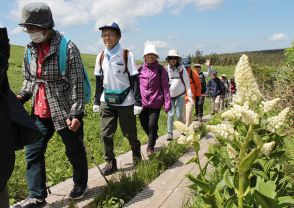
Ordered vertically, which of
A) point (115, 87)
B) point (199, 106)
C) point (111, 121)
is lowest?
point (199, 106)

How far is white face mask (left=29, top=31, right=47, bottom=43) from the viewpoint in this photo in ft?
14.4

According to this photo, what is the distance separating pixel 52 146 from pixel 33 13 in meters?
5.06

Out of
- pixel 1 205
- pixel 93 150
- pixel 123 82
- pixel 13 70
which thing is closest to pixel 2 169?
pixel 1 205

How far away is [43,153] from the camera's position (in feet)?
15.4

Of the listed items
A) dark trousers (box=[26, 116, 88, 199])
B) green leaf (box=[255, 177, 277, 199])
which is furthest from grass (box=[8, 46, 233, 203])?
green leaf (box=[255, 177, 277, 199])

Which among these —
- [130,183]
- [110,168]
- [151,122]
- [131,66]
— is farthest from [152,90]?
[130,183]

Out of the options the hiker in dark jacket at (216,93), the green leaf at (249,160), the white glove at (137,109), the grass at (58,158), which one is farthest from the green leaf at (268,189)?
the hiker in dark jacket at (216,93)

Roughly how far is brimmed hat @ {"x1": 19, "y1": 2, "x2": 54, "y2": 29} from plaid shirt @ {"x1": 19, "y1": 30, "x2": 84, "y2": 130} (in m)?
0.23

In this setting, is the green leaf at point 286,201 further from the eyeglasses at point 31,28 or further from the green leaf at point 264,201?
the eyeglasses at point 31,28

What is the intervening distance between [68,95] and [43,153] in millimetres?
675

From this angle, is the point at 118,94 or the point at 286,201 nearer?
the point at 286,201

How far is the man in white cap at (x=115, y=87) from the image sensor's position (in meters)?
5.75

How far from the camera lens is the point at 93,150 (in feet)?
28.3

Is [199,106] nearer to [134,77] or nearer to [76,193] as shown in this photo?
[134,77]
